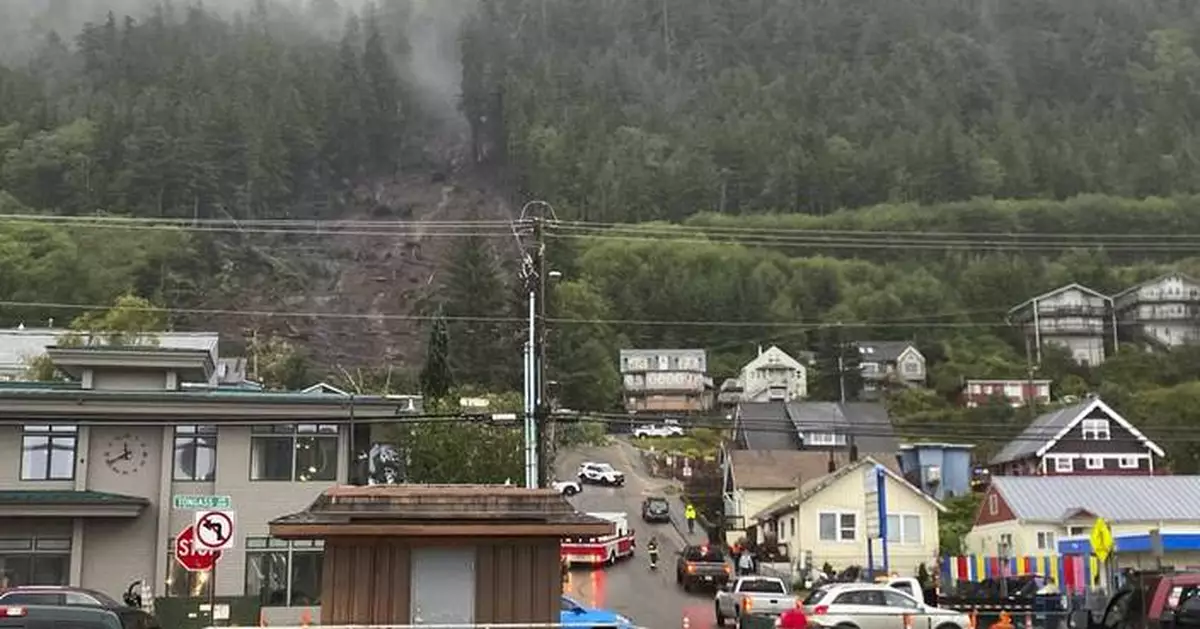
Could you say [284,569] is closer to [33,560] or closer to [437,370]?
[33,560]

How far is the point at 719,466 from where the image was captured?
77.8m

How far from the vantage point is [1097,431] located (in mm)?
74062

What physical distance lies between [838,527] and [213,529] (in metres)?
41.1

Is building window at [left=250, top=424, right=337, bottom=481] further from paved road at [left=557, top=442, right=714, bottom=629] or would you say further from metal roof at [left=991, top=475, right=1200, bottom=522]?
metal roof at [left=991, top=475, right=1200, bottom=522]

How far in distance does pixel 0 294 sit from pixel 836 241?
96374mm

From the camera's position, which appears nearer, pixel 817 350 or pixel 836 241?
pixel 817 350

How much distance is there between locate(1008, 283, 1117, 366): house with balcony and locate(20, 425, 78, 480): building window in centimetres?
12178

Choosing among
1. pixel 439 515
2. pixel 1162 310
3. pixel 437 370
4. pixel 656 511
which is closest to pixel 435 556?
pixel 439 515

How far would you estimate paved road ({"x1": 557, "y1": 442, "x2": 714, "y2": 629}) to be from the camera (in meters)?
36.2

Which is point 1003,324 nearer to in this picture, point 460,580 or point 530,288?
point 530,288

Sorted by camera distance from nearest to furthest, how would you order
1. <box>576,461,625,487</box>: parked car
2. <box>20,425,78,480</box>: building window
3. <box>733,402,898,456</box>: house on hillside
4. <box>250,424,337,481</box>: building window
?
<box>20,425,78,480</box>: building window
<box>250,424,337,481</box>: building window
<box>576,461,625,487</box>: parked car
<box>733,402,898,456</box>: house on hillside

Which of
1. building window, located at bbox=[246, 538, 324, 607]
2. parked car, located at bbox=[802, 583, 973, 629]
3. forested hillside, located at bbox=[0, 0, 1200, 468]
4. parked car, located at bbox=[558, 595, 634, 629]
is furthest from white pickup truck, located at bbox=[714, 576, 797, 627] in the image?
forested hillside, located at bbox=[0, 0, 1200, 468]

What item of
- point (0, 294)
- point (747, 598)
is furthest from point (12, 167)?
point (747, 598)

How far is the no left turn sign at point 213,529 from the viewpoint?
1894 cm
